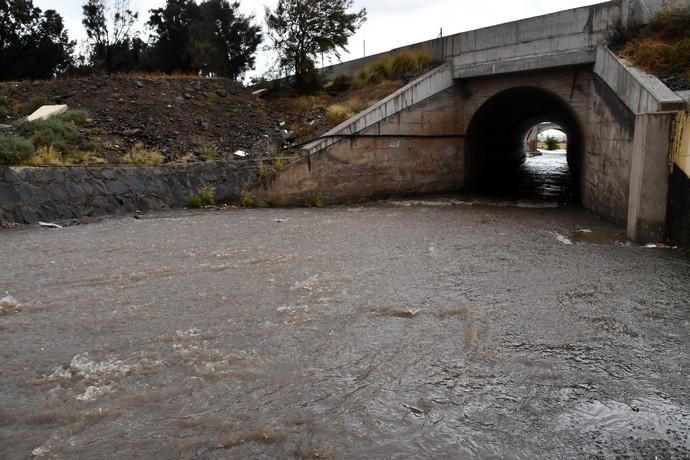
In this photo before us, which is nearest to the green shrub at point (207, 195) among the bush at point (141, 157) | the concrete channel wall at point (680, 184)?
the bush at point (141, 157)

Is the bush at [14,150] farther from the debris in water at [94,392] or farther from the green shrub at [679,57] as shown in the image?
the green shrub at [679,57]

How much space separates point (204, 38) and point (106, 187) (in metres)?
13.5

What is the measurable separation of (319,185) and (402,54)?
20.8ft

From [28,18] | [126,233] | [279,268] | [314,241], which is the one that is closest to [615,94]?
[314,241]

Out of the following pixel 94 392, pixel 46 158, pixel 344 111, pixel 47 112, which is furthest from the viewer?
pixel 344 111

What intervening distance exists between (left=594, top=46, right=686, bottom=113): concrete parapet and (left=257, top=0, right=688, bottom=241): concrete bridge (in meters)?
0.02

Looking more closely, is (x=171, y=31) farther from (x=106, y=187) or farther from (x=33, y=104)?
(x=106, y=187)

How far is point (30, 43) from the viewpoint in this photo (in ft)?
79.4

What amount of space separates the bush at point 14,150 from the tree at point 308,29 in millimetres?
10495

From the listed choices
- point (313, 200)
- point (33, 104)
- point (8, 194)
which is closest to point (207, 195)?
point (313, 200)

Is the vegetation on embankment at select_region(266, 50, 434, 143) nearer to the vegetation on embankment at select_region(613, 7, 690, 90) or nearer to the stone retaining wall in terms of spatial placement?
the stone retaining wall

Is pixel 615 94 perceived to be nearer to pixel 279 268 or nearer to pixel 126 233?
pixel 279 268

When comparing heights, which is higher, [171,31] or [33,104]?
[171,31]

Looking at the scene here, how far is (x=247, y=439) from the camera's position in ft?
10.6
